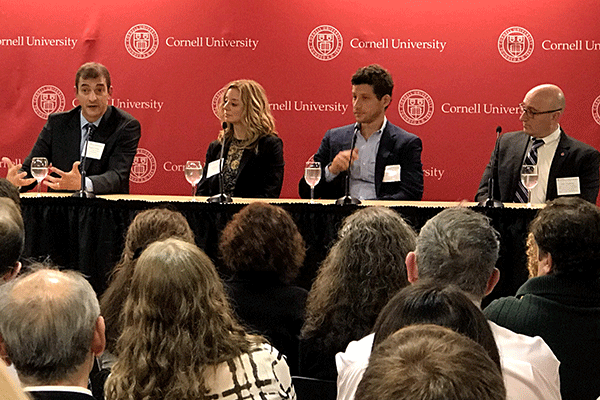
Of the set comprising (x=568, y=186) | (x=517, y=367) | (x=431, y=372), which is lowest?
(x=517, y=367)

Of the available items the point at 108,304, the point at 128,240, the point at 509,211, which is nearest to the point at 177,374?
the point at 108,304

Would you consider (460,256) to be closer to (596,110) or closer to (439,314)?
(439,314)

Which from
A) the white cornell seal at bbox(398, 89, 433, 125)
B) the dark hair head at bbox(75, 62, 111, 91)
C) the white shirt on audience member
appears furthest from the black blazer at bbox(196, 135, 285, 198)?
the white shirt on audience member

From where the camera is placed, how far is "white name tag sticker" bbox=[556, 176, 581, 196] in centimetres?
429

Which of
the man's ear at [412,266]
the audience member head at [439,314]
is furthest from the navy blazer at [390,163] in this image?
the audience member head at [439,314]

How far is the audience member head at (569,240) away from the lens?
245cm

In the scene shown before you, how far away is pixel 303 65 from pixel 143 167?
1.46m

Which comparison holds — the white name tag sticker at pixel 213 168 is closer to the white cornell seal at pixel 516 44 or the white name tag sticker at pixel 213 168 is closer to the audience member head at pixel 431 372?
the white cornell seal at pixel 516 44

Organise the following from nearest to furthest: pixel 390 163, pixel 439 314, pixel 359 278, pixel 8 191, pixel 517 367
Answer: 1. pixel 439 314
2. pixel 517 367
3. pixel 359 278
4. pixel 8 191
5. pixel 390 163

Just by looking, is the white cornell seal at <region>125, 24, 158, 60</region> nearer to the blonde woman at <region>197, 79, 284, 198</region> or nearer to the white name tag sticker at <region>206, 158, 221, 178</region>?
the blonde woman at <region>197, 79, 284, 198</region>

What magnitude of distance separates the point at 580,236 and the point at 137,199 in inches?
98.1

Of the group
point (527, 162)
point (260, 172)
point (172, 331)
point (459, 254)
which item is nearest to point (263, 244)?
point (459, 254)

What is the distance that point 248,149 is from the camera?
4906 mm

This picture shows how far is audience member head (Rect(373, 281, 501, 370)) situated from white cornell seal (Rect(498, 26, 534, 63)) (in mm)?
4891
